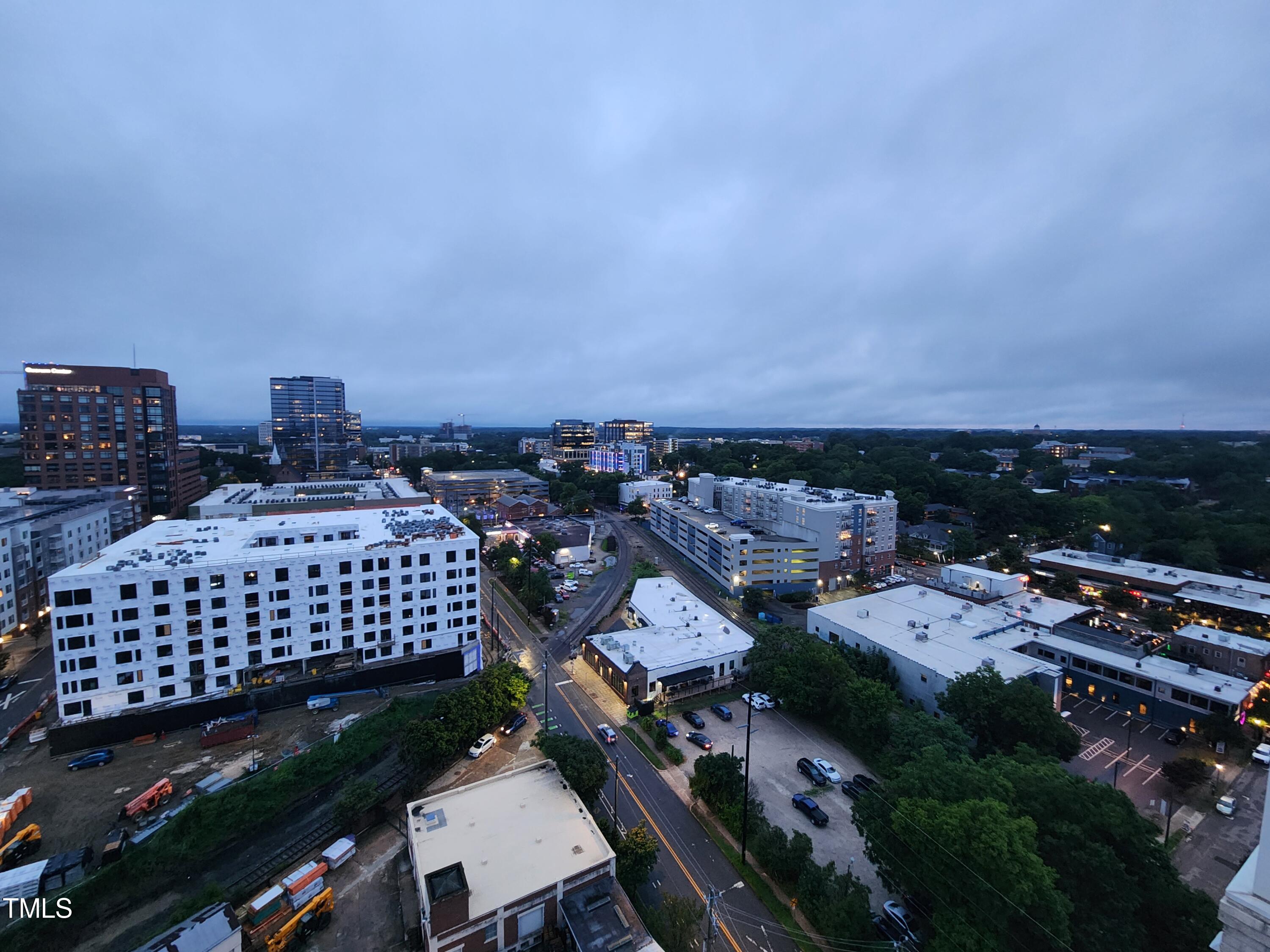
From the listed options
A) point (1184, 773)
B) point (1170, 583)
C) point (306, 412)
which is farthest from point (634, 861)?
point (306, 412)

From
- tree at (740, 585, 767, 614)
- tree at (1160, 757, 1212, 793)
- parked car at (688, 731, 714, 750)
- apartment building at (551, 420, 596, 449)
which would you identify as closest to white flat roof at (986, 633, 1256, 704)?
tree at (1160, 757, 1212, 793)

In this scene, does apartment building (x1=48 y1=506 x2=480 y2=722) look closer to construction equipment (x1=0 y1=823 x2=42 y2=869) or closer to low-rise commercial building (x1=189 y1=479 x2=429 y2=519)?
construction equipment (x1=0 y1=823 x2=42 y2=869)

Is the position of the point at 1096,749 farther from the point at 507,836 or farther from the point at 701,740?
the point at 507,836

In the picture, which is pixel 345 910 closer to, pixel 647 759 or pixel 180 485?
pixel 647 759

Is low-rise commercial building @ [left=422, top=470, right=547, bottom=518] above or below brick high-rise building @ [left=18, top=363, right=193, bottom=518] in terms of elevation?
below

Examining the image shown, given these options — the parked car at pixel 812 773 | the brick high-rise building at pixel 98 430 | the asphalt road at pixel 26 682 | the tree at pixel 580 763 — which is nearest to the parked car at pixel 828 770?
the parked car at pixel 812 773

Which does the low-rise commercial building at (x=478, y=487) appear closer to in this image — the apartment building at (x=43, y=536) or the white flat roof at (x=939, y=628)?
the apartment building at (x=43, y=536)
